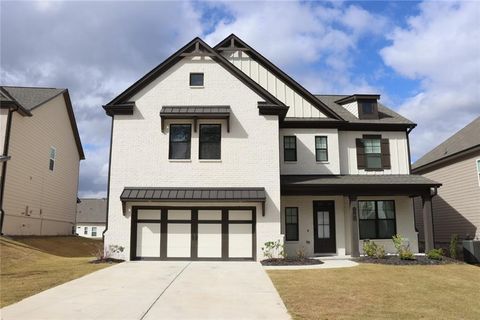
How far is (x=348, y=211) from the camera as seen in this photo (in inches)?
805

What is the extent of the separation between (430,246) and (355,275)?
7105 millimetres

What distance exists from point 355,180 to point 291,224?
375 cm

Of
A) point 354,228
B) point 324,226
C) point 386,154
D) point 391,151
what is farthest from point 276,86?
point 354,228

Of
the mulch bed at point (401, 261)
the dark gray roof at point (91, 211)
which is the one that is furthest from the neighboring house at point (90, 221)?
the mulch bed at point (401, 261)

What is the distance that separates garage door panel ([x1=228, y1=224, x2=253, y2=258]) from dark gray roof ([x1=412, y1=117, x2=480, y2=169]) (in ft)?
41.9

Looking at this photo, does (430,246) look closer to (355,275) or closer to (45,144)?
(355,275)

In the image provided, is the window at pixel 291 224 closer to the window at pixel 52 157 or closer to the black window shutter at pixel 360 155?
the black window shutter at pixel 360 155

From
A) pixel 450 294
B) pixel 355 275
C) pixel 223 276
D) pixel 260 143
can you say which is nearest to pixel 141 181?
pixel 260 143

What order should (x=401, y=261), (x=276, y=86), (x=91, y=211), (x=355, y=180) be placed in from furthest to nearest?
(x=91, y=211)
(x=276, y=86)
(x=355, y=180)
(x=401, y=261)

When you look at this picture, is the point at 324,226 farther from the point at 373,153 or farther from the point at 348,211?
the point at 373,153

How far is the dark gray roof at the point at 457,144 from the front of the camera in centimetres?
2247

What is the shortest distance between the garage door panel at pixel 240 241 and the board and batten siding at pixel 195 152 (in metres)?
0.51

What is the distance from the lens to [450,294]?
36.1ft

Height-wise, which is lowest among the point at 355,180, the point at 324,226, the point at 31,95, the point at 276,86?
the point at 324,226
